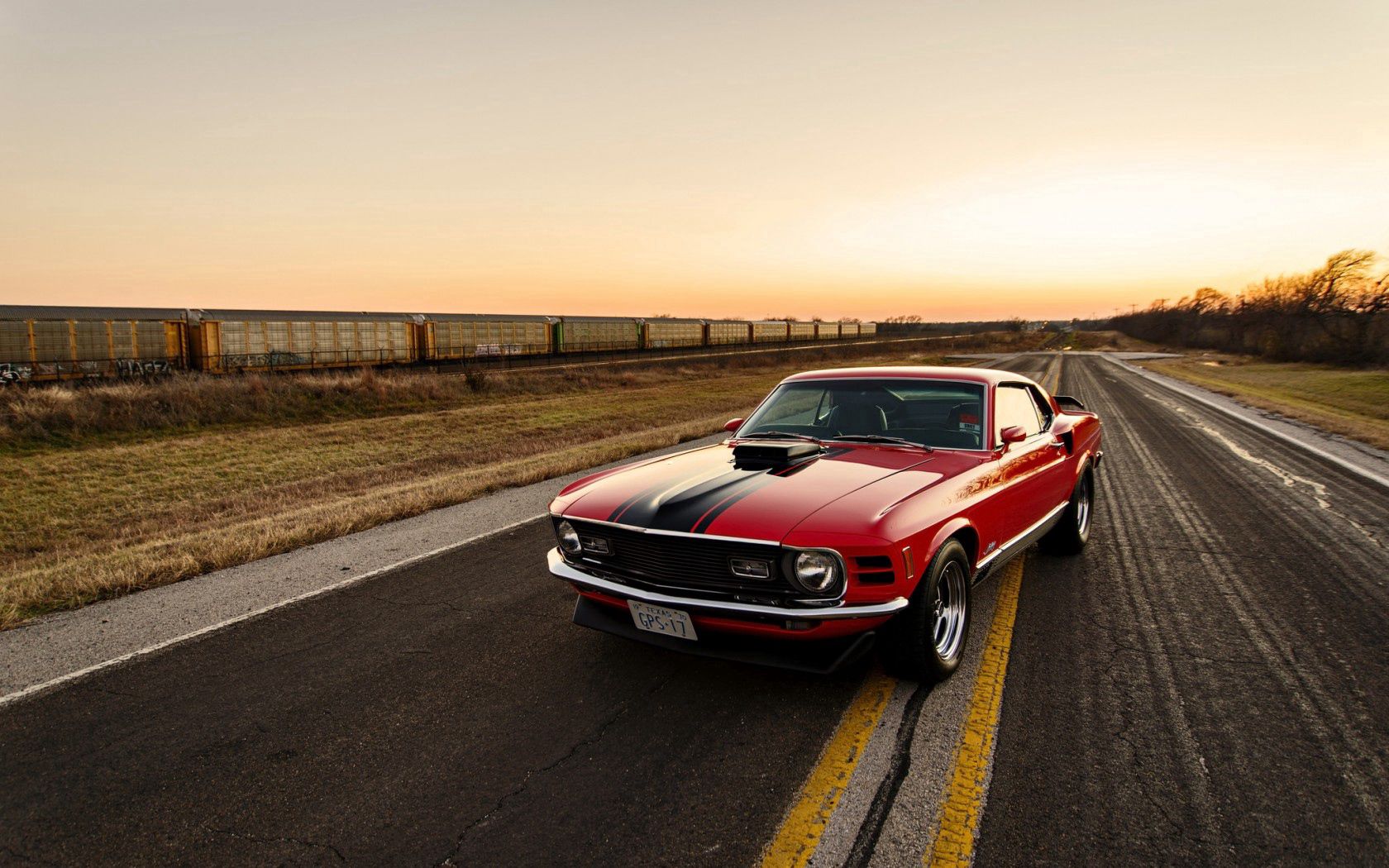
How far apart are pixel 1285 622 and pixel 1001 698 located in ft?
7.35

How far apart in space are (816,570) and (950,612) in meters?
1.03

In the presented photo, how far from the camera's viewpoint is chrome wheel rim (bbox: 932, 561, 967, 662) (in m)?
3.59

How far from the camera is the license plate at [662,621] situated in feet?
10.6

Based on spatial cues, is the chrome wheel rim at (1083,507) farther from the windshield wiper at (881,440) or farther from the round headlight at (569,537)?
the round headlight at (569,537)

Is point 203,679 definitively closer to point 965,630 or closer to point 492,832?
point 492,832

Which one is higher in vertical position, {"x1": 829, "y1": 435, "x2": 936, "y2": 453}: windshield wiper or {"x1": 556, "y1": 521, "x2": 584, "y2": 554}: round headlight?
{"x1": 829, "y1": 435, "x2": 936, "y2": 453}: windshield wiper

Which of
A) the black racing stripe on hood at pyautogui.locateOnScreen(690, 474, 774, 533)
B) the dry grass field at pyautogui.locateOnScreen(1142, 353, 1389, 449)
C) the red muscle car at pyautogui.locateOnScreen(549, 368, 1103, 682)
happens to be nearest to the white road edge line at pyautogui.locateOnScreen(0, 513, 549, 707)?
the red muscle car at pyautogui.locateOnScreen(549, 368, 1103, 682)

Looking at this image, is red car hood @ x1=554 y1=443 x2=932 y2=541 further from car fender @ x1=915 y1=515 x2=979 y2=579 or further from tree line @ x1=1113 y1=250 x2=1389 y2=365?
tree line @ x1=1113 y1=250 x2=1389 y2=365

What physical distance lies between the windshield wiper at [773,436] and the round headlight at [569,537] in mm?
1451

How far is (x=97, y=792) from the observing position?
2.78m

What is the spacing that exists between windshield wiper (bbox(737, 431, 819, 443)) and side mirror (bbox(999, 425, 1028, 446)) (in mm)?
1097

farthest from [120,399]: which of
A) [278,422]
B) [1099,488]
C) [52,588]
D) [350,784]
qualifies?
Result: [1099,488]

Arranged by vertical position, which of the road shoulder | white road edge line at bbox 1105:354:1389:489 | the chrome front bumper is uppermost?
the chrome front bumper

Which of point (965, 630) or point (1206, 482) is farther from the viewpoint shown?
point (1206, 482)
